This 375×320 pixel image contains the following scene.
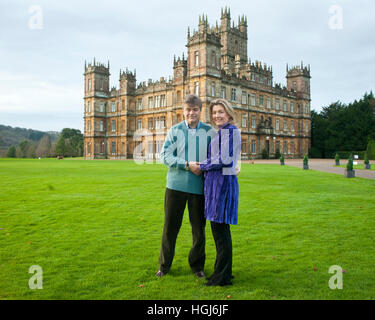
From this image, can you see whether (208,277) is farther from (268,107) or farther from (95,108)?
(95,108)

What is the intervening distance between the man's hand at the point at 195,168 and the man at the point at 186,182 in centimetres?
7

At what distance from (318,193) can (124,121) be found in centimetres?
4490

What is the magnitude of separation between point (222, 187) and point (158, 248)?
1.97 m

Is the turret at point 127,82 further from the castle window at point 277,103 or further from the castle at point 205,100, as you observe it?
the castle window at point 277,103

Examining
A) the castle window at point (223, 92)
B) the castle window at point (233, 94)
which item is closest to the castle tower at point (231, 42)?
the castle window at point (233, 94)

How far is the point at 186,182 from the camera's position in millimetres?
4391

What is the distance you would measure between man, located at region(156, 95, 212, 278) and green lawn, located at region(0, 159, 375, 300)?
0.29 m

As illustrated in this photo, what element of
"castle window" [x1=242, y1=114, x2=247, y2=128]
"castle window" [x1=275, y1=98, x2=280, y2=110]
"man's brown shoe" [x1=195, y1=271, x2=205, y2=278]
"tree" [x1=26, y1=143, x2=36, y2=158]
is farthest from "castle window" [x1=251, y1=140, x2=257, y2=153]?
"tree" [x1=26, y1=143, x2=36, y2=158]

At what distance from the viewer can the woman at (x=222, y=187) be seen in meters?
4.10

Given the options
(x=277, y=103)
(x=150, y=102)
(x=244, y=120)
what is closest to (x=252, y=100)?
(x=244, y=120)

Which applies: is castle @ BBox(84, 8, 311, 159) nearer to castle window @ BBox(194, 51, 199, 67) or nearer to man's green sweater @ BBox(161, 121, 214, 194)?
castle window @ BBox(194, 51, 199, 67)

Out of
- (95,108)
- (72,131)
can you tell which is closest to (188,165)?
(95,108)

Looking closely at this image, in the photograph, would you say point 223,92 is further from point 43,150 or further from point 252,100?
point 43,150

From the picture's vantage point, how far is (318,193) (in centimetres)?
1135
